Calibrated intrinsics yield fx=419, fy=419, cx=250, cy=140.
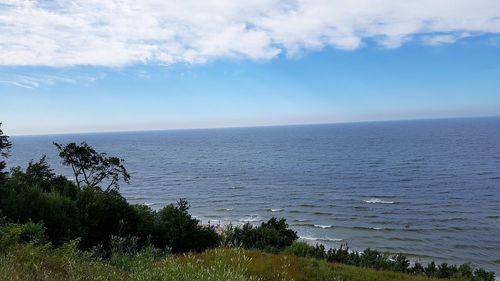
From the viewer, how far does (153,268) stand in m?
6.43

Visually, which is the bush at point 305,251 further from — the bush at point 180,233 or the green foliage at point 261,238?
the bush at point 180,233

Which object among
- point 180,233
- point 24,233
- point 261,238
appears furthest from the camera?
point 261,238

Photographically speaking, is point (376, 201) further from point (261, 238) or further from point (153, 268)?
point (153, 268)

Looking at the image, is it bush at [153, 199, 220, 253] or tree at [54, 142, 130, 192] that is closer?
bush at [153, 199, 220, 253]

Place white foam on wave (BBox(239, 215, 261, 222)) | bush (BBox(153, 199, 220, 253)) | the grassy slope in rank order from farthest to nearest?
1. white foam on wave (BBox(239, 215, 261, 222))
2. bush (BBox(153, 199, 220, 253))
3. the grassy slope

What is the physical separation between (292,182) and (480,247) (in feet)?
130

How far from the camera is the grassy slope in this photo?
5473mm

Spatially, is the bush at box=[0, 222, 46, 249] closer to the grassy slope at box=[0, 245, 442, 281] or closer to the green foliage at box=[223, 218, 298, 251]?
the grassy slope at box=[0, 245, 442, 281]

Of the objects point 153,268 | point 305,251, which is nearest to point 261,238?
point 305,251

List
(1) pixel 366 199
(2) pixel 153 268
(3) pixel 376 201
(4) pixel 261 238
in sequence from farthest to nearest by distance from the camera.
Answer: (1) pixel 366 199 → (3) pixel 376 201 → (4) pixel 261 238 → (2) pixel 153 268

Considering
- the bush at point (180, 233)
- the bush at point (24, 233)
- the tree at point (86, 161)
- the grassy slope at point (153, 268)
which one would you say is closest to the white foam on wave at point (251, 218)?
the tree at point (86, 161)

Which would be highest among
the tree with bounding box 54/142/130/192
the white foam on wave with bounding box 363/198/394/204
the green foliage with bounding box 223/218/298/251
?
the tree with bounding box 54/142/130/192

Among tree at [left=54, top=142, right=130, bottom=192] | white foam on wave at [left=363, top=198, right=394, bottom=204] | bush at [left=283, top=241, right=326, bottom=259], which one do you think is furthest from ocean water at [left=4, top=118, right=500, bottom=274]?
bush at [left=283, top=241, right=326, bottom=259]

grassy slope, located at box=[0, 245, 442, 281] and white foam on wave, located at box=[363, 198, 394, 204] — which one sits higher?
grassy slope, located at box=[0, 245, 442, 281]
